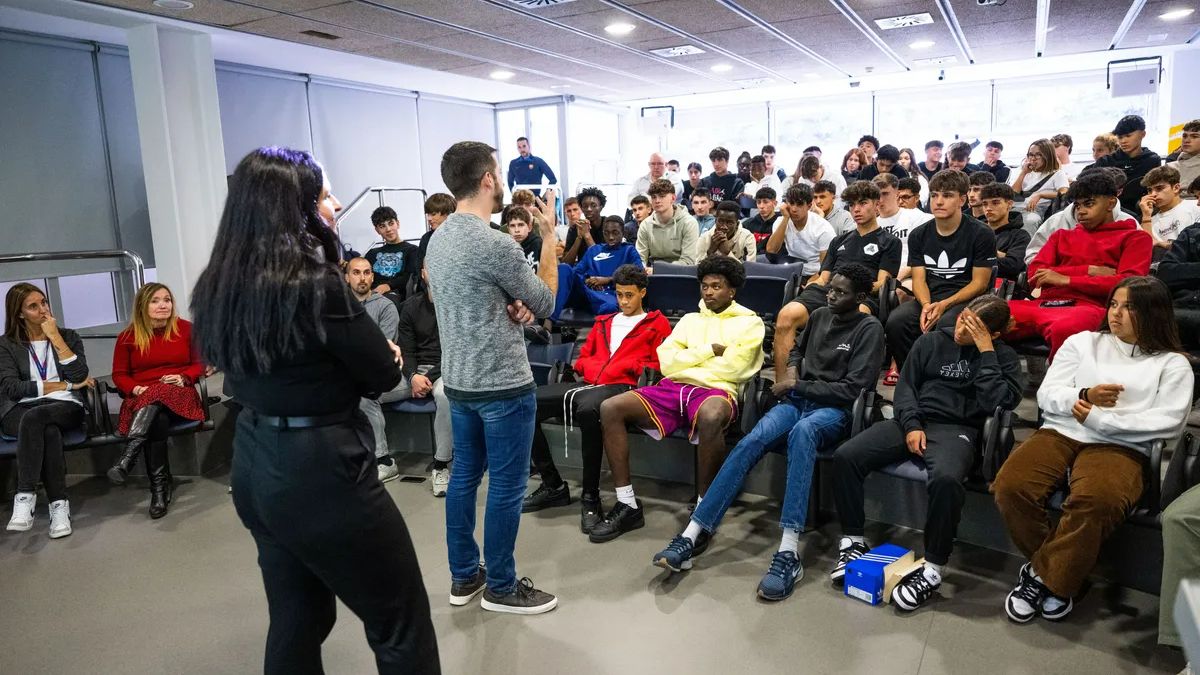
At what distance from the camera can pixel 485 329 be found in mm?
2334

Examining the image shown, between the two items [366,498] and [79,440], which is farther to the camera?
[79,440]

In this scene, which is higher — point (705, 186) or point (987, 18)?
point (987, 18)

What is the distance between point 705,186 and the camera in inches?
319

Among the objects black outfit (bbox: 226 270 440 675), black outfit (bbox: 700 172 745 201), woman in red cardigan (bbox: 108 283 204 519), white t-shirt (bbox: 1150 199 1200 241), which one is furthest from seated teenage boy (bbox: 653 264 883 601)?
black outfit (bbox: 700 172 745 201)

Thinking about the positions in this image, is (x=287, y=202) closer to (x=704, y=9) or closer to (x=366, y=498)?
(x=366, y=498)

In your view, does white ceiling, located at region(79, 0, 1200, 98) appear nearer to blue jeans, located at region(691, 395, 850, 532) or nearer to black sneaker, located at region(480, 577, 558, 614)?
blue jeans, located at region(691, 395, 850, 532)

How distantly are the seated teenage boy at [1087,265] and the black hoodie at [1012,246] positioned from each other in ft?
1.59

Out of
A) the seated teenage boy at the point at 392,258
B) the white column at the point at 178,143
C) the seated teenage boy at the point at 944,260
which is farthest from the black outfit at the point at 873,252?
the white column at the point at 178,143

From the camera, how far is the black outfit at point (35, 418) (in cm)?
375

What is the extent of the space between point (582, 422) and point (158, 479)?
221 centimetres

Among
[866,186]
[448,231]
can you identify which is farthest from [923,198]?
[448,231]

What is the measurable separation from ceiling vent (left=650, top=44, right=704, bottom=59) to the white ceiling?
4.8 inches

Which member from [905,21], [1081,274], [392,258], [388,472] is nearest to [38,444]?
[388,472]

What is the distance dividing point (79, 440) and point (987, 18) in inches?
310
